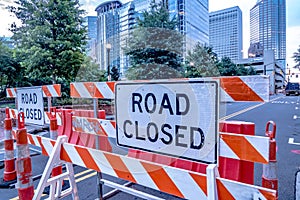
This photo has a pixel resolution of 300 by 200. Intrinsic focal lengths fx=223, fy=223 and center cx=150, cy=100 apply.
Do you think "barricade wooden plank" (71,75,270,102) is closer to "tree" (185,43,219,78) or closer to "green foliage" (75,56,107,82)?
"green foliage" (75,56,107,82)

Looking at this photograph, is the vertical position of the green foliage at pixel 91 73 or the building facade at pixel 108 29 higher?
the building facade at pixel 108 29

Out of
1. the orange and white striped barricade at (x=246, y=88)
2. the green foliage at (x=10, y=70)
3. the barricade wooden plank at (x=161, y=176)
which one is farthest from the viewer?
the green foliage at (x=10, y=70)

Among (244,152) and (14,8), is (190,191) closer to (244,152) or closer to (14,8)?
(244,152)

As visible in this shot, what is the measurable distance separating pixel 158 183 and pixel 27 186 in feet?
4.88

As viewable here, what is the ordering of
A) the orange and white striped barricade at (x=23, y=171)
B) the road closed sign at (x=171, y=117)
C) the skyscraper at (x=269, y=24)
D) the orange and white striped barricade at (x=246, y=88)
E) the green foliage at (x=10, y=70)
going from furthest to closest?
1. the skyscraper at (x=269, y=24)
2. the green foliage at (x=10, y=70)
3. the orange and white striped barricade at (x=23, y=171)
4. the orange and white striped barricade at (x=246, y=88)
5. the road closed sign at (x=171, y=117)

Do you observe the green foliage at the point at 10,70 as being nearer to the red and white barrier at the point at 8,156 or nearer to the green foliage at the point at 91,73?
the green foliage at the point at 91,73

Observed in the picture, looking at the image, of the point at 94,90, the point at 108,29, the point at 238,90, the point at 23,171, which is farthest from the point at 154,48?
the point at 238,90

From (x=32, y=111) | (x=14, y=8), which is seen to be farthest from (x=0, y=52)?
(x=32, y=111)

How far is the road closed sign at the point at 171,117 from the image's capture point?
1.33 m

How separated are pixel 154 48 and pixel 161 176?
35.3ft

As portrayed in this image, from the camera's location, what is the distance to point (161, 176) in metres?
1.51

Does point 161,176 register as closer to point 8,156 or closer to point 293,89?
point 8,156

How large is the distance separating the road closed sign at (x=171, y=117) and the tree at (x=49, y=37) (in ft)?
33.9

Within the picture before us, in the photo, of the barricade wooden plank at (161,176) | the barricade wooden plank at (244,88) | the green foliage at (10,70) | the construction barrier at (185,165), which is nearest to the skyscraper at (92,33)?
the green foliage at (10,70)
